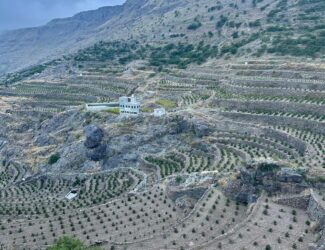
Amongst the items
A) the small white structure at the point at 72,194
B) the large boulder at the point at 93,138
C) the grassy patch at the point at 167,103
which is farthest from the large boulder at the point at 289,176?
the grassy patch at the point at 167,103

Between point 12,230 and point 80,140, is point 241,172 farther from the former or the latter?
point 80,140

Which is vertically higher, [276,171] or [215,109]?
[276,171]

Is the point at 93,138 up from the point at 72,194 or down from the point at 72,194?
up

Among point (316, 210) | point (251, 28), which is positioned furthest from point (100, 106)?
point (316, 210)

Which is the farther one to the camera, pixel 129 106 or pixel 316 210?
pixel 129 106

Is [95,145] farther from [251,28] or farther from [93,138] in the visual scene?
[251,28]

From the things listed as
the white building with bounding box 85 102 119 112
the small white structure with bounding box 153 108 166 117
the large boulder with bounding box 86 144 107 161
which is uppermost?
the small white structure with bounding box 153 108 166 117

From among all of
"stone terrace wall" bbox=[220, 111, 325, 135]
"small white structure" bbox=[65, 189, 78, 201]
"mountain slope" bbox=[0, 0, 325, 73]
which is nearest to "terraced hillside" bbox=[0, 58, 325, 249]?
"stone terrace wall" bbox=[220, 111, 325, 135]

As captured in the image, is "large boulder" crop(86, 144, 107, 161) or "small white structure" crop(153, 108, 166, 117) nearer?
"large boulder" crop(86, 144, 107, 161)

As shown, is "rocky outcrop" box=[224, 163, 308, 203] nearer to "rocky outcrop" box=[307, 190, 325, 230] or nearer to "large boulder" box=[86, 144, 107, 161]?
"rocky outcrop" box=[307, 190, 325, 230]

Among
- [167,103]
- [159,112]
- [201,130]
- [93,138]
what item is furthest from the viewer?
[167,103]

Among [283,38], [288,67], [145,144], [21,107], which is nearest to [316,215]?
[145,144]
